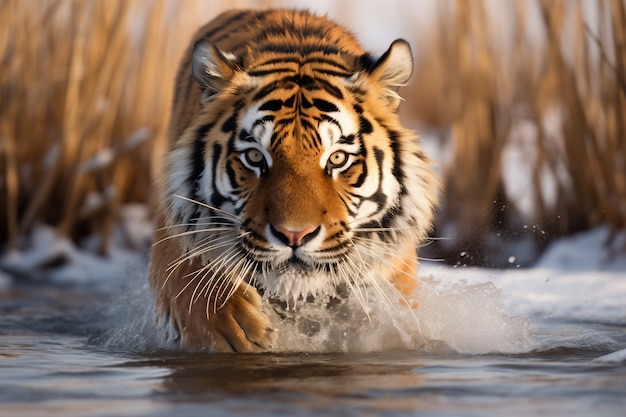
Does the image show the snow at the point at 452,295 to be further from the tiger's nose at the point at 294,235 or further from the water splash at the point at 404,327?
the tiger's nose at the point at 294,235

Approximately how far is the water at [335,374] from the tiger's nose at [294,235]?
353mm

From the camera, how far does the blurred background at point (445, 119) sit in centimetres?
611

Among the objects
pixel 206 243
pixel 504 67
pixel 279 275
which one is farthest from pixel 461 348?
pixel 504 67

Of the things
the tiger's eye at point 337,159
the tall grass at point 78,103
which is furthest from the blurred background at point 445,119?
the tiger's eye at point 337,159

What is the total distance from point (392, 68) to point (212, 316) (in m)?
1.05

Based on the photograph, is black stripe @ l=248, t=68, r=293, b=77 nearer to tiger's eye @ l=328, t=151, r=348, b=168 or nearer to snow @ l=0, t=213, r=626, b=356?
tiger's eye @ l=328, t=151, r=348, b=168

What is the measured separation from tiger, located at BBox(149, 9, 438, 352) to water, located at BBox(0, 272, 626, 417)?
193 mm

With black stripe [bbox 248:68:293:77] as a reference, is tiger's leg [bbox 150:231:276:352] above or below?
below

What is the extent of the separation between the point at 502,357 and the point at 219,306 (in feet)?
3.03

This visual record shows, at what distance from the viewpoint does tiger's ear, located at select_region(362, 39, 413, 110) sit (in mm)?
3844

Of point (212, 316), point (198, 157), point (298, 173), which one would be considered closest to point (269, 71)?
point (198, 157)

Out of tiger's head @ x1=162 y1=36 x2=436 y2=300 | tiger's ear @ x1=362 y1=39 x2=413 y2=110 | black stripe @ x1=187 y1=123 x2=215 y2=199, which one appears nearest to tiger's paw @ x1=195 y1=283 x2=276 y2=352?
tiger's head @ x1=162 y1=36 x2=436 y2=300

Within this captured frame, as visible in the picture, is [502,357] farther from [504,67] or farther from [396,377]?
[504,67]

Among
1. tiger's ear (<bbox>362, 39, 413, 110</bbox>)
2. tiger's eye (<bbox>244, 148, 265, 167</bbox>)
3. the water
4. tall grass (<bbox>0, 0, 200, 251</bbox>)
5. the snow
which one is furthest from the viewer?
tall grass (<bbox>0, 0, 200, 251</bbox>)
